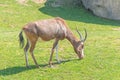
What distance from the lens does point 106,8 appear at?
25.6 meters

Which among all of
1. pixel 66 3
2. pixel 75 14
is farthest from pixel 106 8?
pixel 66 3

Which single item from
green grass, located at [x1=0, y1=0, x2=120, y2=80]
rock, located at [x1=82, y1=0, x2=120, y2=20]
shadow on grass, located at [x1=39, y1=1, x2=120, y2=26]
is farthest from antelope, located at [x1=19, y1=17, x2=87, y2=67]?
rock, located at [x1=82, y1=0, x2=120, y2=20]

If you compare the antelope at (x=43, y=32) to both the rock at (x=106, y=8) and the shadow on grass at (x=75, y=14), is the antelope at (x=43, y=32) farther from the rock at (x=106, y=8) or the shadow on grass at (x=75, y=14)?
the rock at (x=106, y=8)

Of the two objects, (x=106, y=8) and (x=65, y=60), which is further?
(x=106, y=8)

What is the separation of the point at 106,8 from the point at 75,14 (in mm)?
2250

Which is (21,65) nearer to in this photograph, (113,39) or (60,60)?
(60,60)

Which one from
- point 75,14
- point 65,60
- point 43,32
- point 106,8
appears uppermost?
point 43,32

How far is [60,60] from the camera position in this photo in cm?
1321

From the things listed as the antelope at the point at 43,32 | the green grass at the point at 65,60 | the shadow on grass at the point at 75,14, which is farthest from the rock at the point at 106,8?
the antelope at the point at 43,32

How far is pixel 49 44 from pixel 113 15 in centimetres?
1070

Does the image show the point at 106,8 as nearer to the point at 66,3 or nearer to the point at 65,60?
the point at 66,3

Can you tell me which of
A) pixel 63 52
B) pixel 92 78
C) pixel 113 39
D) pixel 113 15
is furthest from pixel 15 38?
pixel 113 15

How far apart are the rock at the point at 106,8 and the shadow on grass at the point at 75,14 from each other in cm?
46

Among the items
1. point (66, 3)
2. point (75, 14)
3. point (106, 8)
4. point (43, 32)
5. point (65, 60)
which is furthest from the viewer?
point (66, 3)
